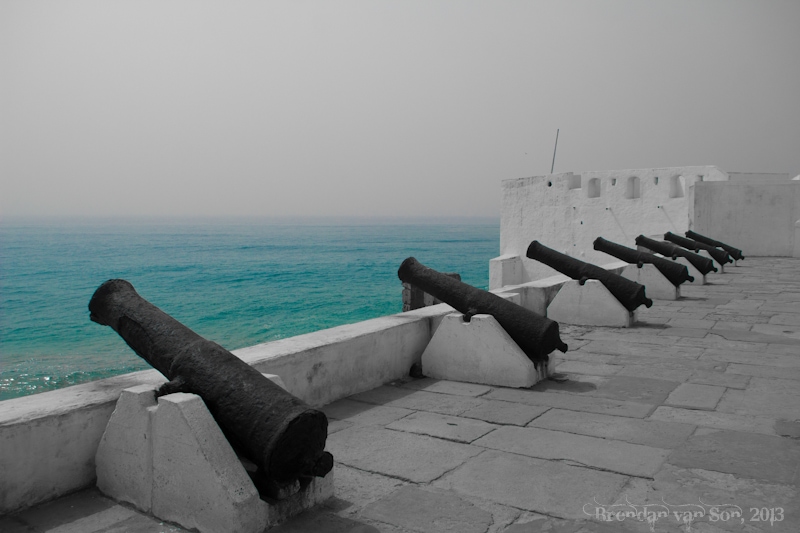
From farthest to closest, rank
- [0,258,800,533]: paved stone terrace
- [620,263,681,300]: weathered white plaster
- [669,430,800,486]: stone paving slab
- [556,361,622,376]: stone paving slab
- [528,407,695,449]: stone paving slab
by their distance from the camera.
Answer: [620,263,681,300]: weathered white plaster < [556,361,622,376]: stone paving slab < [528,407,695,449]: stone paving slab < [669,430,800,486]: stone paving slab < [0,258,800,533]: paved stone terrace

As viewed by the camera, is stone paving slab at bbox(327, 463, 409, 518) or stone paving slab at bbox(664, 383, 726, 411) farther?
stone paving slab at bbox(664, 383, 726, 411)

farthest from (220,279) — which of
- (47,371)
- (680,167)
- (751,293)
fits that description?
(751,293)

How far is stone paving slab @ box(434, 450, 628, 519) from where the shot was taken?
2.65 meters

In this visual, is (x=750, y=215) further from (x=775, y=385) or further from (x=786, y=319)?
(x=775, y=385)

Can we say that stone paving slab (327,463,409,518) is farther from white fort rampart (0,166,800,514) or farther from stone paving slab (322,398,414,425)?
white fort rampart (0,166,800,514)

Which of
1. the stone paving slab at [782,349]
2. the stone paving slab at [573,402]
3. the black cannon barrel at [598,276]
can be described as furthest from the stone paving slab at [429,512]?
the black cannon barrel at [598,276]

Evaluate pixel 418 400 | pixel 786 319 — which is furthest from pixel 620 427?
pixel 786 319

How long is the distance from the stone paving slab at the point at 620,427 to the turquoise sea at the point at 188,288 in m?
22.0

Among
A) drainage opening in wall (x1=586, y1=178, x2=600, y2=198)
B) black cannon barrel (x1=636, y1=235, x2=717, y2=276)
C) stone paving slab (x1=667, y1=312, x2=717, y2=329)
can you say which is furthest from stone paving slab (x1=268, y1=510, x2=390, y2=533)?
drainage opening in wall (x1=586, y1=178, x2=600, y2=198)

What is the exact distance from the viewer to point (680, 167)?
67.6 feet

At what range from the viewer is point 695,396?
4293 millimetres

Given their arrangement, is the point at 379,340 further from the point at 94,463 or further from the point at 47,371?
the point at 47,371

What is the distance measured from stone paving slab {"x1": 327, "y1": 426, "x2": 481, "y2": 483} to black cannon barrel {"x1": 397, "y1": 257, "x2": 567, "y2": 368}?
141 centimetres

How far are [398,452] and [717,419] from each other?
1843 mm
